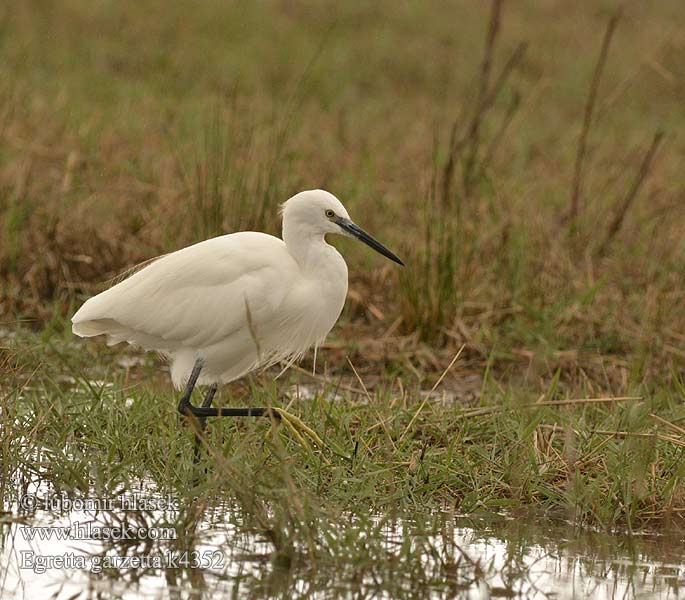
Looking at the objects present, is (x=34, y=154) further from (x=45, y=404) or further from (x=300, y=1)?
(x=300, y=1)

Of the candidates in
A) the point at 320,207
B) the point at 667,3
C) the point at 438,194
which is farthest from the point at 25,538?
the point at 667,3

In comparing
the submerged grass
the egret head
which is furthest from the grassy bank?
the egret head

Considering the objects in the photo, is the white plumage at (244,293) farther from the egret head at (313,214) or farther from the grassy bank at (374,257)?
the grassy bank at (374,257)

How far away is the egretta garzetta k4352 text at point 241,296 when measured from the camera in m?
4.67

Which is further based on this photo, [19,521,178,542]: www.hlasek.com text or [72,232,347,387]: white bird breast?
[72,232,347,387]: white bird breast

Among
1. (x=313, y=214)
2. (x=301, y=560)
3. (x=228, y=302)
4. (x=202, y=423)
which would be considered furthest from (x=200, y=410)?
(x=301, y=560)

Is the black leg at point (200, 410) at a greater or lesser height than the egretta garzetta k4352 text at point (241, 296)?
lesser

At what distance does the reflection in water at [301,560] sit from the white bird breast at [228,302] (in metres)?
0.84

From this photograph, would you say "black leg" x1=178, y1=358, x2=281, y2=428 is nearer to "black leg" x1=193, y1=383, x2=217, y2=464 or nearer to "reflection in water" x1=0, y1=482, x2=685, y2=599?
"black leg" x1=193, y1=383, x2=217, y2=464

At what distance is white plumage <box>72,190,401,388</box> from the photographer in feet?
15.3

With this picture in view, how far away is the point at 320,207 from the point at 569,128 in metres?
7.10

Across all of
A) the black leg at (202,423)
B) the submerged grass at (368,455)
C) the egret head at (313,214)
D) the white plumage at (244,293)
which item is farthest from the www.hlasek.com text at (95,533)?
the egret head at (313,214)

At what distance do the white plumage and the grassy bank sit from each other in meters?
0.33

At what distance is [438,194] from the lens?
7.75 meters
